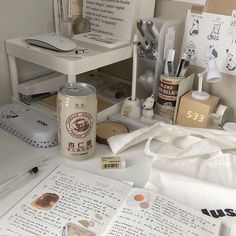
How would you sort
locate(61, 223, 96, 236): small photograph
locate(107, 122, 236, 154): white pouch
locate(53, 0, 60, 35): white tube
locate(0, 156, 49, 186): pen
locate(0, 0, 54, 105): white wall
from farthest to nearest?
1. locate(53, 0, 60, 35): white tube
2. locate(0, 0, 54, 105): white wall
3. locate(107, 122, 236, 154): white pouch
4. locate(0, 156, 49, 186): pen
5. locate(61, 223, 96, 236): small photograph

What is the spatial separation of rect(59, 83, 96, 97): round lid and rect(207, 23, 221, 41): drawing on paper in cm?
39

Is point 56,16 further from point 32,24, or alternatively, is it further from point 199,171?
point 199,171

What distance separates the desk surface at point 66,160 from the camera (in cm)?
66

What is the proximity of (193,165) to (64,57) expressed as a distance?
390mm

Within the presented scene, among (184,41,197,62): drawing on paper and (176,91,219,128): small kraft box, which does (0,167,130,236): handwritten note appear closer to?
(176,91,219,128): small kraft box

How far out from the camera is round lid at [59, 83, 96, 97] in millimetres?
658

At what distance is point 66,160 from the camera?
705 mm

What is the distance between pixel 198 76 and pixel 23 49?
0.48m

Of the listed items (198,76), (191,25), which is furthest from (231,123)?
(191,25)

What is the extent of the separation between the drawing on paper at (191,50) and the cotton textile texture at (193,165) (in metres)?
0.26

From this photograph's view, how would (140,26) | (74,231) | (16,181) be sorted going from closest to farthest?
(74,231)
(16,181)
(140,26)

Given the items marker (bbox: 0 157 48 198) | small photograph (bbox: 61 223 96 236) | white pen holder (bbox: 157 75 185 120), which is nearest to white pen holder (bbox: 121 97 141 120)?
white pen holder (bbox: 157 75 185 120)

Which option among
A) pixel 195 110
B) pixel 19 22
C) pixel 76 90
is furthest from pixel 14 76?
pixel 195 110

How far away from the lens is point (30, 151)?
0.73 metres
